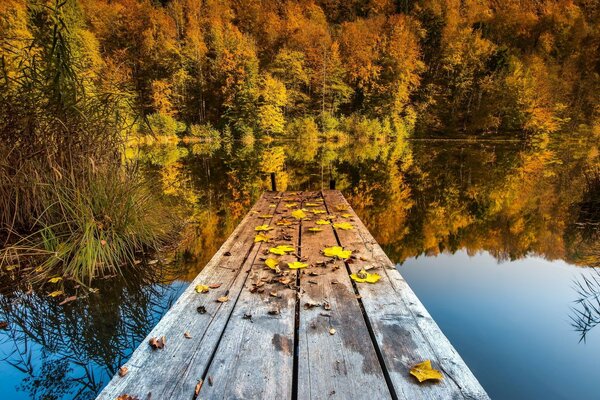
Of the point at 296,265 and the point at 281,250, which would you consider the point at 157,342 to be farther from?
the point at 281,250

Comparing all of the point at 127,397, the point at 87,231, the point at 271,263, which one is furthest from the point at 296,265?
the point at 87,231

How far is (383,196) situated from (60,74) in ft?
21.2

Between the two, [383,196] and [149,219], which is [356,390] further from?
[383,196]

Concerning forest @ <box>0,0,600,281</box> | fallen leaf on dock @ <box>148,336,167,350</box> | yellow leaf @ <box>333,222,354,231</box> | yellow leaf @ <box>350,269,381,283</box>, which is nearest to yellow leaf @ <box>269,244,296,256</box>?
yellow leaf @ <box>350,269,381,283</box>

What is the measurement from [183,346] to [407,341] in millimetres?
973

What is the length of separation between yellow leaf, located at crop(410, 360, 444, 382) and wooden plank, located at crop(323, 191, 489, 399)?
0.02 meters

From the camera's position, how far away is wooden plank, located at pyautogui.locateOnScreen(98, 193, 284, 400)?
1328 mm

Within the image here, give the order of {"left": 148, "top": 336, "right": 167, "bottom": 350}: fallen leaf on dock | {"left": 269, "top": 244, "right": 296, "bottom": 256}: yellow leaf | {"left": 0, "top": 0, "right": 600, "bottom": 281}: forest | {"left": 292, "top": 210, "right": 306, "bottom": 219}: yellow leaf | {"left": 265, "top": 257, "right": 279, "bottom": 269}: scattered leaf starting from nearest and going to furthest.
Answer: {"left": 148, "top": 336, "right": 167, "bottom": 350}: fallen leaf on dock, {"left": 265, "top": 257, "right": 279, "bottom": 269}: scattered leaf, {"left": 269, "top": 244, "right": 296, "bottom": 256}: yellow leaf, {"left": 292, "top": 210, "right": 306, "bottom": 219}: yellow leaf, {"left": 0, "top": 0, "right": 600, "bottom": 281}: forest

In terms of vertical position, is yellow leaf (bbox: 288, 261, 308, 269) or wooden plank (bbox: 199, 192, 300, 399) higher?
yellow leaf (bbox: 288, 261, 308, 269)

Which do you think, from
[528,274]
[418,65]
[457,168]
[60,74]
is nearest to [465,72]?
[418,65]

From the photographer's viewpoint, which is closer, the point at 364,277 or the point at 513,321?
the point at 364,277

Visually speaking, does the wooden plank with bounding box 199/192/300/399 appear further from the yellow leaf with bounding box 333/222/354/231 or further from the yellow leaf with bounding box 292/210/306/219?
the yellow leaf with bounding box 292/210/306/219

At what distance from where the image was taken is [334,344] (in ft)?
5.22

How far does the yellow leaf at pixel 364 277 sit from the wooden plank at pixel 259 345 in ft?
1.27
